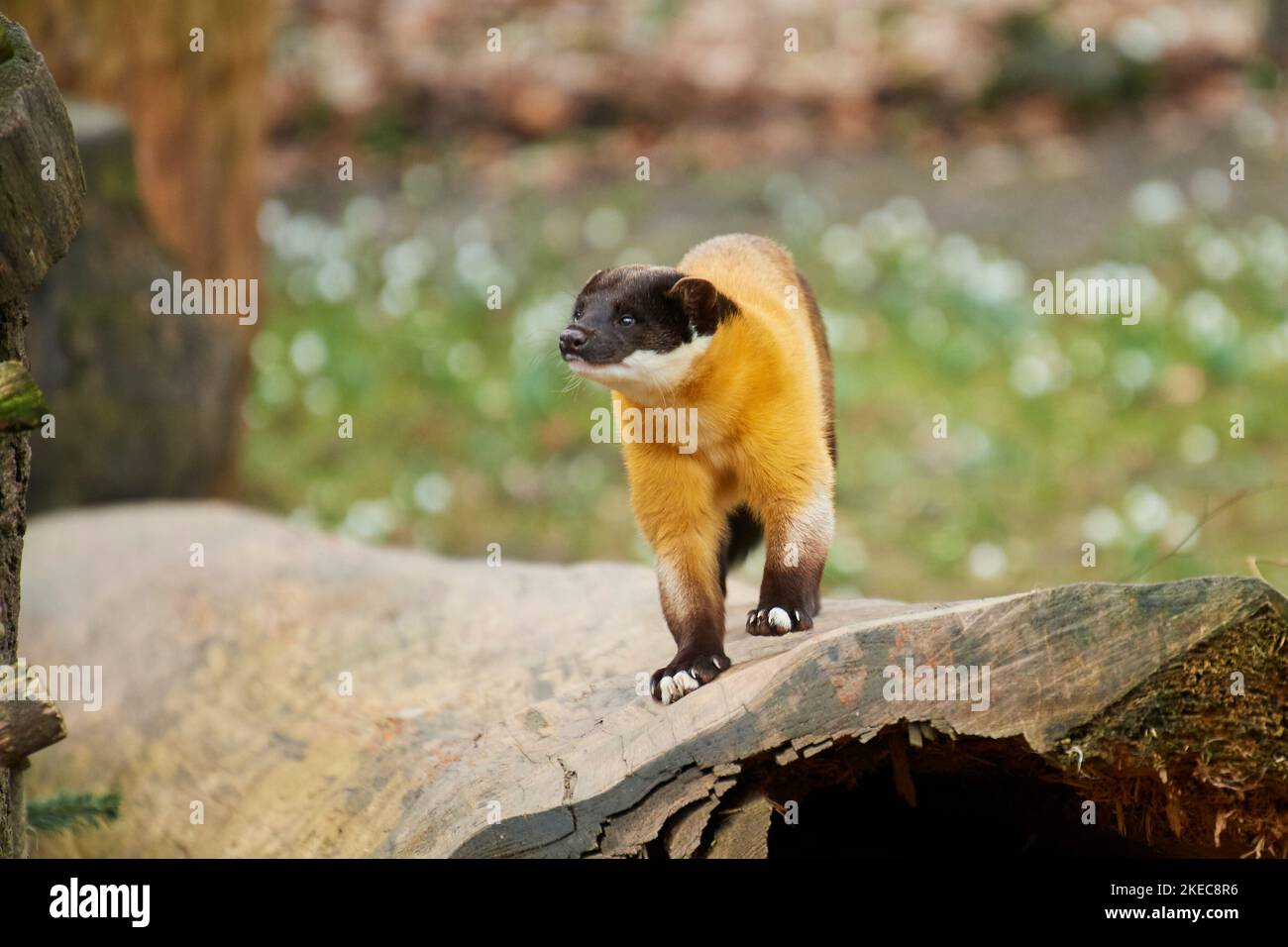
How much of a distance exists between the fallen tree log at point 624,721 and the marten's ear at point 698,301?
29.0 inches

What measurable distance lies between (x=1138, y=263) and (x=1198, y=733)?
21.2 feet

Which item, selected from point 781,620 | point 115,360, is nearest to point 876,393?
point 115,360

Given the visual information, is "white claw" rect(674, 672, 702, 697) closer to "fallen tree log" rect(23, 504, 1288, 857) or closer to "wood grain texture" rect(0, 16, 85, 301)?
"fallen tree log" rect(23, 504, 1288, 857)

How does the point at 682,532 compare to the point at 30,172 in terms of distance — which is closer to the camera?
the point at 30,172

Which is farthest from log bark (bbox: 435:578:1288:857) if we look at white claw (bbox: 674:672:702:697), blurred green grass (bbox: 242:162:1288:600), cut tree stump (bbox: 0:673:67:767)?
blurred green grass (bbox: 242:162:1288:600)

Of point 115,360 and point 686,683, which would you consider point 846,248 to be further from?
point 686,683

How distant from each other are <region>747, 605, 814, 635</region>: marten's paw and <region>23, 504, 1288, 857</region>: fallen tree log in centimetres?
6

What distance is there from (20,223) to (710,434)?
1.56 m

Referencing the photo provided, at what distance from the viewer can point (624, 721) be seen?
2986 millimetres

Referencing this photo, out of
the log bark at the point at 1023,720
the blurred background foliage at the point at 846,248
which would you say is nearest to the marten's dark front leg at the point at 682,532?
the log bark at the point at 1023,720

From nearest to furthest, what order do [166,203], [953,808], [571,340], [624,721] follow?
[624,721] → [953,808] → [571,340] → [166,203]

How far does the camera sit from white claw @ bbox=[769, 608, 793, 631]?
132 inches
